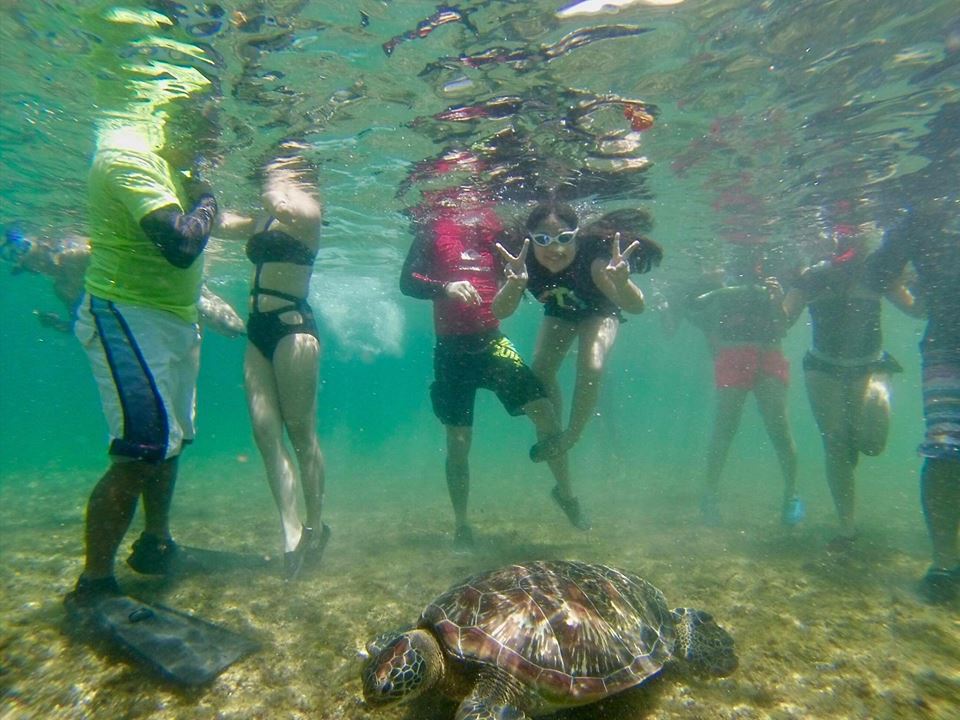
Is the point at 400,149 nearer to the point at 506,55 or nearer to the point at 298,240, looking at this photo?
the point at 506,55

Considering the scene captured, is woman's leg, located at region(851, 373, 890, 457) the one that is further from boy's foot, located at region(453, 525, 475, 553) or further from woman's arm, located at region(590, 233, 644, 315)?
boy's foot, located at region(453, 525, 475, 553)

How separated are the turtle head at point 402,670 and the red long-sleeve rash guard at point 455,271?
3875mm

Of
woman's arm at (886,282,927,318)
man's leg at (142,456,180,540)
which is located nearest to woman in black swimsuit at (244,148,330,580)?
man's leg at (142,456,180,540)

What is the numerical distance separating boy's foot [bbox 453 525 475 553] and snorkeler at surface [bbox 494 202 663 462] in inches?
54.1

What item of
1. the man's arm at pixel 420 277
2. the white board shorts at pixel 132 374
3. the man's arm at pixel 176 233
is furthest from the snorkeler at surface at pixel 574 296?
the white board shorts at pixel 132 374

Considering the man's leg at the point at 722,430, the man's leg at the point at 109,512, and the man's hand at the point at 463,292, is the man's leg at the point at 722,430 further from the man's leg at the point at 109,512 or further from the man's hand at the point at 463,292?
the man's leg at the point at 109,512

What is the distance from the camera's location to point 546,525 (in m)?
8.27

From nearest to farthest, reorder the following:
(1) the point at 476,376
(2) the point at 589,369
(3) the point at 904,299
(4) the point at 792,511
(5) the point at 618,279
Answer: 1. (5) the point at 618,279
2. (2) the point at 589,369
3. (1) the point at 476,376
4. (3) the point at 904,299
5. (4) the point at 792,511

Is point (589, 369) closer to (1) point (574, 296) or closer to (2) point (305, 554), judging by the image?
(1) point (574, 296)

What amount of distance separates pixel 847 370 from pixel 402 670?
7.81 m

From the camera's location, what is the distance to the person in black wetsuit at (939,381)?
Result: 4.57 meters

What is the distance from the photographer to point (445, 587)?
15.5 feet

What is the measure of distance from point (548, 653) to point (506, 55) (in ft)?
22.5

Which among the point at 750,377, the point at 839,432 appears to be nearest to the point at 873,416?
the point at 839,432
